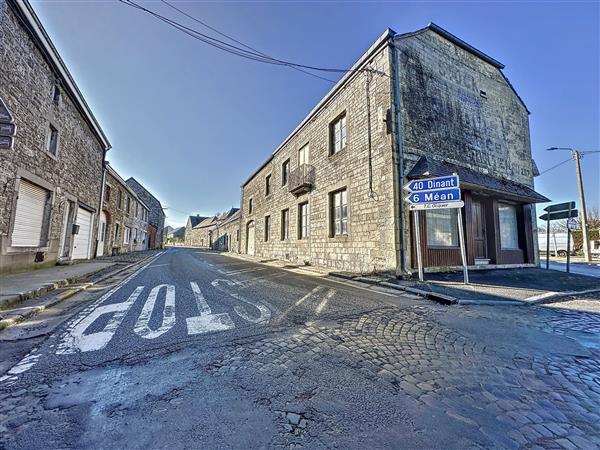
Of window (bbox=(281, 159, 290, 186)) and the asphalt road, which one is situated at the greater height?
window (bbox=(281, 159, 290, 186))

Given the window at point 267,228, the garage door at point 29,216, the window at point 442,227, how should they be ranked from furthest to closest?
the window at point 267,228 < the window at point 442,227 < the garage door at point 29,216

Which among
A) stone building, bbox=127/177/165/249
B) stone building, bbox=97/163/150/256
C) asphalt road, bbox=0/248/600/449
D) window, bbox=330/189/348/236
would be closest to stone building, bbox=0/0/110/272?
→ asphalt road, bbox=0/248/600/449

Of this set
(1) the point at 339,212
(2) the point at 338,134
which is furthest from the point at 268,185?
(1) the point at 339,212

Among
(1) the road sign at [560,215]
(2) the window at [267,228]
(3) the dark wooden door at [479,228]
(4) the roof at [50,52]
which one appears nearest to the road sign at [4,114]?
(4) the roof at [50,52]

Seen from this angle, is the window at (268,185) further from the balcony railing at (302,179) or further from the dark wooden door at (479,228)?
the dark wooden door at (479,228)

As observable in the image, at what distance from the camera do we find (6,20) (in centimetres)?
630

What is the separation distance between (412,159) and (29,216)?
1168cm

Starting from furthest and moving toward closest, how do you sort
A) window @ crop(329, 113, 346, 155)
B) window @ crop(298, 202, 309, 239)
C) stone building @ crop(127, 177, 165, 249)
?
stone building @ crop(127, 177, 165, 249) → window @ crop(298, 202, 309, 239) → window @ crop(329, 113, 346, 155)

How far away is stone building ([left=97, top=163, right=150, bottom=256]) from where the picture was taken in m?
16.1

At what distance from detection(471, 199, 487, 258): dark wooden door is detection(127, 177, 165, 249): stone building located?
1231 inches

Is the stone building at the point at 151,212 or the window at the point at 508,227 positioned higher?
the stone building at the point at 151,212

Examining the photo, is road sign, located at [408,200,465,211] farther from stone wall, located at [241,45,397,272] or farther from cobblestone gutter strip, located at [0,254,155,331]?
cobblestone gutter strip, located at [0,254,155,331]

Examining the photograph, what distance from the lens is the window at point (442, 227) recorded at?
8.74 m

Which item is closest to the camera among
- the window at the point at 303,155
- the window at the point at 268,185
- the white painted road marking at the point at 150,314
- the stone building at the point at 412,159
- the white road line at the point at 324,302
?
the white painted road marking at the point at 150,314
